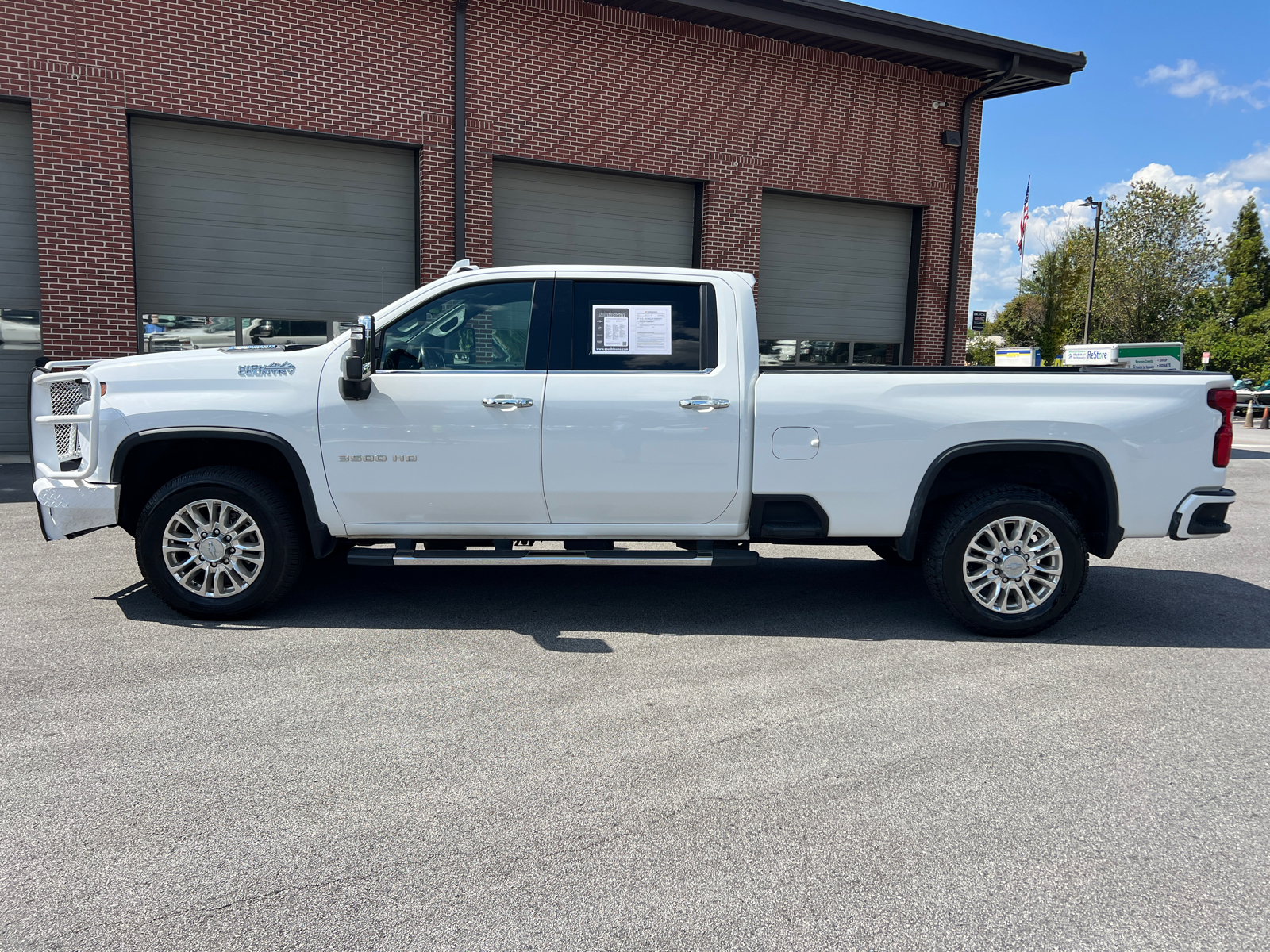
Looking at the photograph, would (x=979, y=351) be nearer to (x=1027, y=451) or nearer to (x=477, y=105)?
(x=477, y=105)

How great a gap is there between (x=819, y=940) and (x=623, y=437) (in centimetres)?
314

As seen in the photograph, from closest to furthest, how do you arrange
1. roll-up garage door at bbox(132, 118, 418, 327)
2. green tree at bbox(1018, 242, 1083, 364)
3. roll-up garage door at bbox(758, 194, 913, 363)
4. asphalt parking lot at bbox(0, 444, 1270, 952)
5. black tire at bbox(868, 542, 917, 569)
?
asphalt parking lot at bbox(0, 444, 1270, 952) < black tire at bbox(868, 542, 917, 569) < roll-up garage door at bbox(132, 118, 418, 327) < roll-up garage door at bbox(758, 194, 913, 363) < green tree at bbox(1018, 242, 1083, 364)

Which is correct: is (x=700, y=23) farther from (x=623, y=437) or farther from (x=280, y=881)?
(x=280, y=881)

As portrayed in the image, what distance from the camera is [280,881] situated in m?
2.79

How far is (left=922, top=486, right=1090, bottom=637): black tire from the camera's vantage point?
17.3 feet

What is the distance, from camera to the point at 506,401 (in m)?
5.22

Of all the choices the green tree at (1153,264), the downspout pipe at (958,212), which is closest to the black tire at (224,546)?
the downspout pipe at (958,212)

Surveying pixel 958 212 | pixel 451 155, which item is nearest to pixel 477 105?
pixel 451 155

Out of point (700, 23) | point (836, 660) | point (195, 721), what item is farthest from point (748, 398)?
point (700, 23)

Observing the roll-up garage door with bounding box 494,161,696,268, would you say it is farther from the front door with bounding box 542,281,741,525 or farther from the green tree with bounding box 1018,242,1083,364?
the green tree with bounding box 1018,242,1083,364

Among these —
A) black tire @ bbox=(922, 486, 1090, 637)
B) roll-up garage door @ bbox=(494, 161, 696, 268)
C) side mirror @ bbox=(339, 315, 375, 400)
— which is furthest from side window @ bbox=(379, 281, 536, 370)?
roll-up garage door @ bbox=(494, 161, 696, 268)

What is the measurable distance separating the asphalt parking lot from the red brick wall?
24.3ft

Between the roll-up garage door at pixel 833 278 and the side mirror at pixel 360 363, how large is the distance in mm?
11157

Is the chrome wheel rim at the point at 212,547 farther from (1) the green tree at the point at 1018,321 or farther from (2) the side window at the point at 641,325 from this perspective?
(1) the green tree at the point at 1018,321
